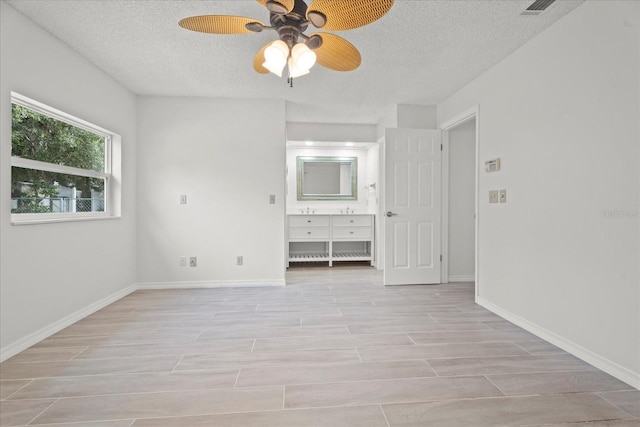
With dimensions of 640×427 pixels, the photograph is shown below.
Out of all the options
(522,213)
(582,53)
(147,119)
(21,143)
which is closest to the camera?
(582,53)

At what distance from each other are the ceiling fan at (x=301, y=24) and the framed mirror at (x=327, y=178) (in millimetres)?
3815

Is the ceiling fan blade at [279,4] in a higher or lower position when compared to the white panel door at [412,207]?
higher

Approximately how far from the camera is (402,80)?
3426 millimetres

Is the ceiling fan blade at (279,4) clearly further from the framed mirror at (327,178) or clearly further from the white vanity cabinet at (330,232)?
the framed mirror at (327,178)

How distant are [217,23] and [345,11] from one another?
692 millimetres

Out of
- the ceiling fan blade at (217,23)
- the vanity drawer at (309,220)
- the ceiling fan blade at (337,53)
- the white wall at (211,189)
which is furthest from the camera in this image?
the vanity drawer at (309,220)

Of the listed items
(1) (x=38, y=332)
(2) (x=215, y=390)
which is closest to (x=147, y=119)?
(1) (x=38, y=332)

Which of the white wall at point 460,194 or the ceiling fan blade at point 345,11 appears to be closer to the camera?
the ceiling fan blade at point 345,11

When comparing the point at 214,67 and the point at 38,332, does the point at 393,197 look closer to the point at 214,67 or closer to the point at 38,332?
the point at 214,67

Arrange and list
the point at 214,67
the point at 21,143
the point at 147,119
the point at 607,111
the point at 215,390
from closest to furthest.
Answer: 1. the point at 215,390
2. the point at 607,111
3. the point at 21,143
4. the point at 214,67
5. the point at 147,119

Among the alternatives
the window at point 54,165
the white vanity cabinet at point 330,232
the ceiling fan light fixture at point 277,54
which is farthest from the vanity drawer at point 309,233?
the ceiling fan light fixture at point 277,54

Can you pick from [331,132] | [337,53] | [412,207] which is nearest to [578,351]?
[412,207]

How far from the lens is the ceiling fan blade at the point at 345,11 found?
148cm

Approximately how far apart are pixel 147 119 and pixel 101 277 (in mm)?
1935
